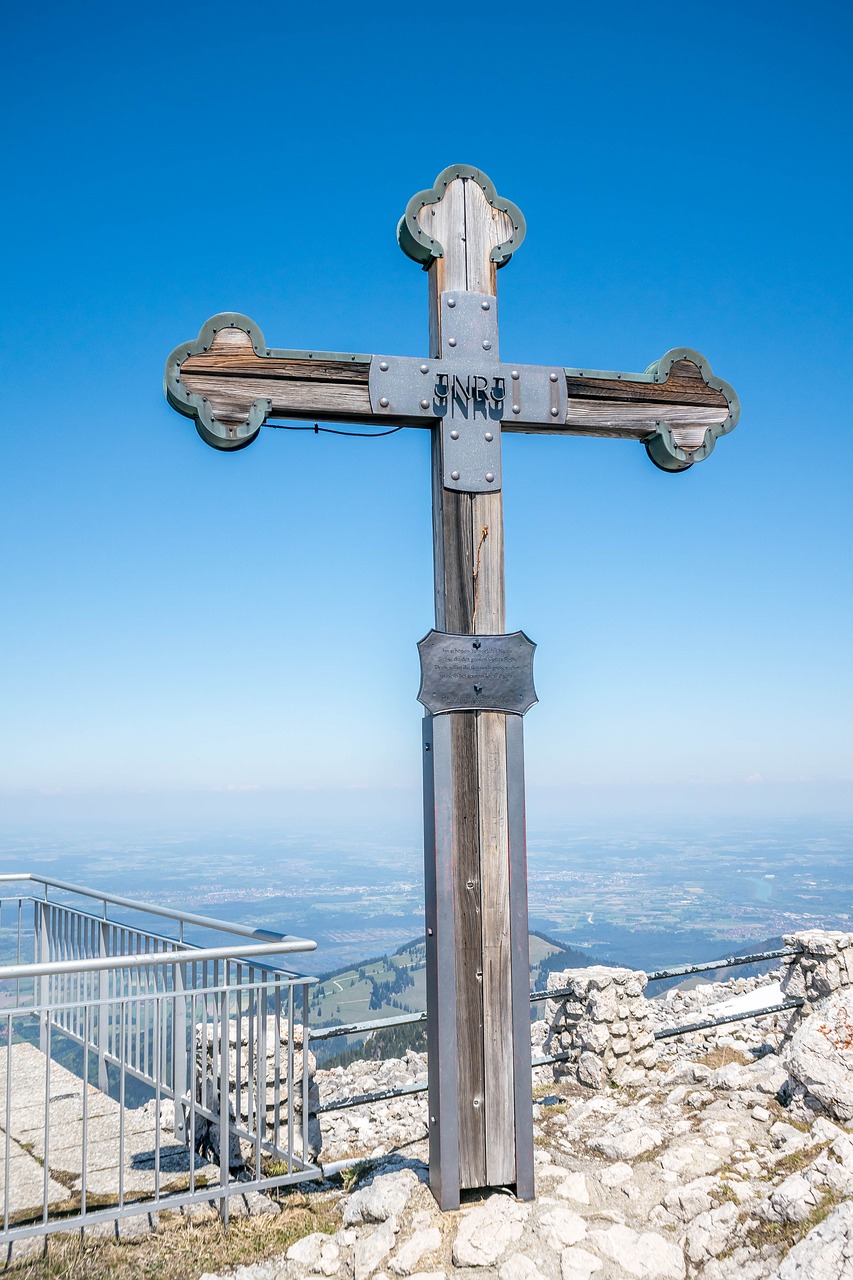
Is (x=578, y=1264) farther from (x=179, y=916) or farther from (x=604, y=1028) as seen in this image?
(x=604, y=1028)

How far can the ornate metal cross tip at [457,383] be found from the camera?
410 centimetres

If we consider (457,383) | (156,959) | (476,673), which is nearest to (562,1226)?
(156,959)

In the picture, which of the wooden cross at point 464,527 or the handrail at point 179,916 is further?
the handrail at point 179,916

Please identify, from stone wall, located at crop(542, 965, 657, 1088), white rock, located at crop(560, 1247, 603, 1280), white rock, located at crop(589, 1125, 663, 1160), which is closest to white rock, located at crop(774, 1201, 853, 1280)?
white rock, located at crop(560, 1247, 603, 1280)

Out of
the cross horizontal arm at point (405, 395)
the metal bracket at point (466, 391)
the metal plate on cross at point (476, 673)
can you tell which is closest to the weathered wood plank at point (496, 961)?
the metal plate on cross at point (476, 673)

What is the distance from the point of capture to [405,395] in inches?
168

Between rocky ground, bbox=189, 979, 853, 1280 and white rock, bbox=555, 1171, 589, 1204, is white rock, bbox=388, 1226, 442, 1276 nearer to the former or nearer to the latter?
rocky ground, bbox=189, 979, 853, 1280

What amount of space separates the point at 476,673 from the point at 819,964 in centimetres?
497

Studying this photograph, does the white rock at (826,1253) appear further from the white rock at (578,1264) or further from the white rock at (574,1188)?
the white rock at (574,1188)

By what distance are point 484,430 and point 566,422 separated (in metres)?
0.46

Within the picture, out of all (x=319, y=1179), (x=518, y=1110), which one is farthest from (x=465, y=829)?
(x=319, y=1179)

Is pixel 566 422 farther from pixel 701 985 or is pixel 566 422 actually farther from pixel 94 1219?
pixel 701 985

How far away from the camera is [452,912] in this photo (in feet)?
13.1

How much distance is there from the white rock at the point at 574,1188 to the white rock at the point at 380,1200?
65 centimetres
